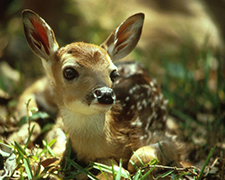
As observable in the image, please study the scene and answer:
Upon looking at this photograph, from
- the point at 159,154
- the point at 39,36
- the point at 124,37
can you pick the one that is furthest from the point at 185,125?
the point at 39,36

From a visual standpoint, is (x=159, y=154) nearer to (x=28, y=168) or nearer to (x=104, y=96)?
(x=104, y=96)

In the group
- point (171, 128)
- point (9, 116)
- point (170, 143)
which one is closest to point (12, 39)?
point (9, 116)

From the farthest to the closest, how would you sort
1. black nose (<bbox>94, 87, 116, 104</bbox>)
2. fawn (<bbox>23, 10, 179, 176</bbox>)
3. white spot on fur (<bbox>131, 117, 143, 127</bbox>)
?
1. white spot on fur (<bbox>131, 117, 143, 127</bbox>)
2. fawn (<bbox>23, 10, 179, 176</bbox>)
3. black nose (<bbox>94, 87, 116, 104</bbox>)

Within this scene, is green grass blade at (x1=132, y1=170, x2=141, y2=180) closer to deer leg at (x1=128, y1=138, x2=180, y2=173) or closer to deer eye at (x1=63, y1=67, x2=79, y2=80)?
deer leg at (x1=128, y1=138, x2=180, y2=173)

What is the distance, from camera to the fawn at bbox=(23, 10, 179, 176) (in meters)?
2.46

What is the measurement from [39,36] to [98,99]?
85cm

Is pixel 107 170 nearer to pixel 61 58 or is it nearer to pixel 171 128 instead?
pixel 61 58

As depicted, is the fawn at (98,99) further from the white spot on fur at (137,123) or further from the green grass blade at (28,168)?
the green grass blade at (28,168)

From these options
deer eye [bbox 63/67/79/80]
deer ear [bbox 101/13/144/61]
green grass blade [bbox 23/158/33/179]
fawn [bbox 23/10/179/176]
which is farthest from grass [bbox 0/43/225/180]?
deer ear [bbox 101/13/144/61]

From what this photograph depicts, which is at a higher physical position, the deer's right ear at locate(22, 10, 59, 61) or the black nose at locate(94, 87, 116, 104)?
the deer's right ear at locate(22, 10, 59, 61)

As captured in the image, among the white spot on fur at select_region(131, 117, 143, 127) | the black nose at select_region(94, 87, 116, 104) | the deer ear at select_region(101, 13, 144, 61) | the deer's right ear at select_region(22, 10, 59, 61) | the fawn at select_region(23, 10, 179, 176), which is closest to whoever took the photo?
the black nose at select_region(94, 87, 116, 104)

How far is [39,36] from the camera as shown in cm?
274

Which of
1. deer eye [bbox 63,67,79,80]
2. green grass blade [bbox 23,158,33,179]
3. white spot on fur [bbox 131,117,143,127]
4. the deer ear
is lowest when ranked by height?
green grass blade [bbox 23,158,33,179]

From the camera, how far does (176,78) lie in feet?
15.6
